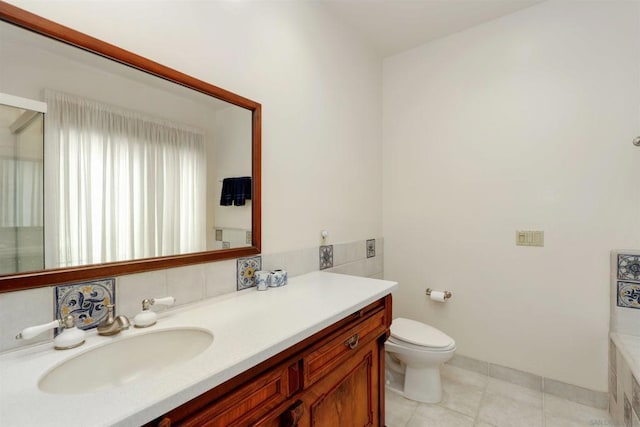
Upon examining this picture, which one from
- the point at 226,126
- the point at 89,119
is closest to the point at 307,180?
the point at 226,126

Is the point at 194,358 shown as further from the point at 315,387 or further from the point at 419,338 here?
the point at 419,338

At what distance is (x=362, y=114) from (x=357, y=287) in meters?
1.54

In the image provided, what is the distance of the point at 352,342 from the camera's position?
1.21 meters

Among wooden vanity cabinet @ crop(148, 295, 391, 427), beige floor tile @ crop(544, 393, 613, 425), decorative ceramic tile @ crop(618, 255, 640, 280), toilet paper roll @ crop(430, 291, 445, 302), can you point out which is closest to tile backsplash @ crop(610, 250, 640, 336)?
decorative ceramic tile @ crop(618, 255, 640, 280)

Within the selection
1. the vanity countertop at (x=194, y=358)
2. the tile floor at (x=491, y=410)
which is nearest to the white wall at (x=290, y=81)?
the vanity countertop at (x=194, y=358)

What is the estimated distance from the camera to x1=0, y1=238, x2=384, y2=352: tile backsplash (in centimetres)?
81

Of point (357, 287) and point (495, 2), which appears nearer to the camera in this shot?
point (357, 287)

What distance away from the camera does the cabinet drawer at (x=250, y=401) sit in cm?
70

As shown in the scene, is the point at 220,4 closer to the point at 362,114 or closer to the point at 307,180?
the point at 307,180

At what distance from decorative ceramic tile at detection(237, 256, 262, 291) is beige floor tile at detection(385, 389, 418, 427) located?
1.21 m

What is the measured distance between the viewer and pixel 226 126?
4.59ft

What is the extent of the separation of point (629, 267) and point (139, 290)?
2620 millimetres

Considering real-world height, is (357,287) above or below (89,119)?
below

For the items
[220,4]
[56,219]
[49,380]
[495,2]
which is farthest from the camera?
[495,2]
